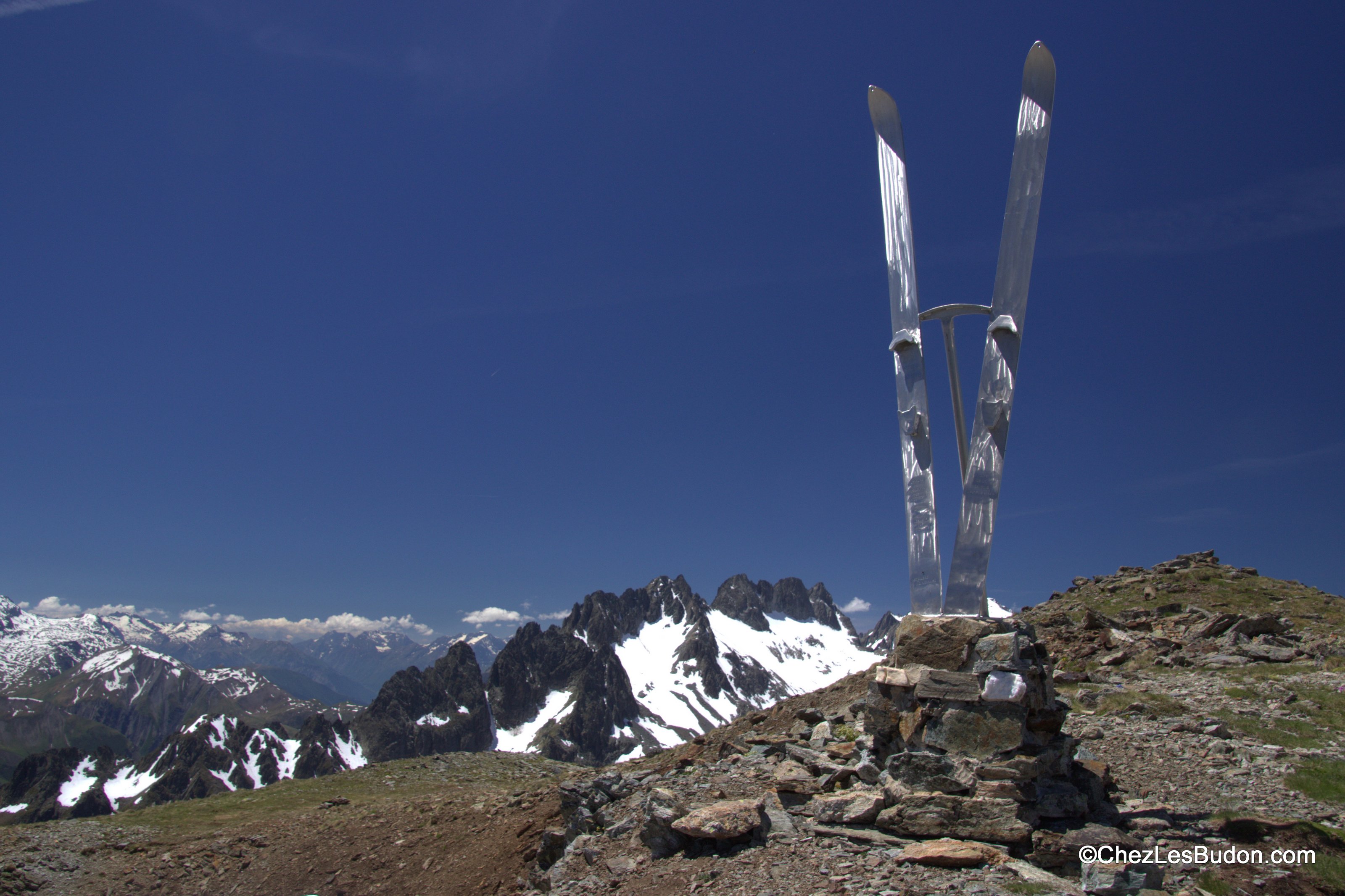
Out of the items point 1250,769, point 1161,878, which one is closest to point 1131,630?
point 1250,769

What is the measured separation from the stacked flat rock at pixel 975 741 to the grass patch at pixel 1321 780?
16.0ft

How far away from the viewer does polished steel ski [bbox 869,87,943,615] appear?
43.8 ft

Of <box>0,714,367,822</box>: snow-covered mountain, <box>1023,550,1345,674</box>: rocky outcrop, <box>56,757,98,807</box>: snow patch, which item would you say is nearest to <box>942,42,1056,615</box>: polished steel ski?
<box>1023,550,1345,674</box>: rocky outcrop

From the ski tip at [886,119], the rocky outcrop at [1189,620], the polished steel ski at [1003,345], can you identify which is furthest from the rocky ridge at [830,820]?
the ski tip at [886,119]

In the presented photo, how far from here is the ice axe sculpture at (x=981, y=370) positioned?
13.0 meters

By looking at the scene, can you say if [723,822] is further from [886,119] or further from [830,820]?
[886,119]

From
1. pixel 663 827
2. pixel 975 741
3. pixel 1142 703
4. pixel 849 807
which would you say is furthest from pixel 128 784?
pixel 975 741

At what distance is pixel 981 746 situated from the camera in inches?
427

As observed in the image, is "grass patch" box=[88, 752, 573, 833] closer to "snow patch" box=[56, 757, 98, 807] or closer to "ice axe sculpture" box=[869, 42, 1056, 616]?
"ice axe sculpture" box=[869, 42, 1056, 616]

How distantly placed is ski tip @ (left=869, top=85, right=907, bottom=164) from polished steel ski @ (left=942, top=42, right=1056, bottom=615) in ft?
8.57

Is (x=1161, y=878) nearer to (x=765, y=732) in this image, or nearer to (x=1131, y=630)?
(x=765, y=732)

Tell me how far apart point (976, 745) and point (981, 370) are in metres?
7.34

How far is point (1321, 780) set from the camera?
13.9m

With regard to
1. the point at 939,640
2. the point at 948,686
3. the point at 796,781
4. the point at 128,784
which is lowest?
the point at 128,784
